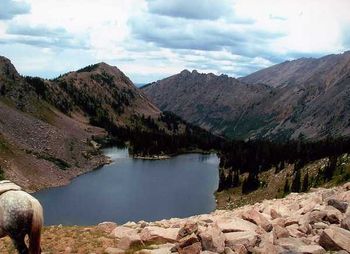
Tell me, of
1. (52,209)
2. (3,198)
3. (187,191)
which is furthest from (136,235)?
(187,191)

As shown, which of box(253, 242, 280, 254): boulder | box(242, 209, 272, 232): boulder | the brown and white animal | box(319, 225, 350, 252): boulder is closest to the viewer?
the brown and white animal

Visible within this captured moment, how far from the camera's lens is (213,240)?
26922 millimetres

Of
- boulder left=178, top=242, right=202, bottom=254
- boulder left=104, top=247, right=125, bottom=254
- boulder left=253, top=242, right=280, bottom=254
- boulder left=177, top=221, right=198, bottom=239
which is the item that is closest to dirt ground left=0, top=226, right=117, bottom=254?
boulder left=104, top=247, right=125, bottom=254

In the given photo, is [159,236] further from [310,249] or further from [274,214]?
[310,249]

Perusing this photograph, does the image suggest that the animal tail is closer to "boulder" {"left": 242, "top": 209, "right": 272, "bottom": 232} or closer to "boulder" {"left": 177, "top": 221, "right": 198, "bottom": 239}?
"boulder" {"left": 177, "top": 221, "right": 198, "bottom": 239}

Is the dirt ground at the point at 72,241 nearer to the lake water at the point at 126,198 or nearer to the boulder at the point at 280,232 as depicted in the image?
the boulder at the point at 280,232

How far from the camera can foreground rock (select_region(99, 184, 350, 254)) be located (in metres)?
26.4

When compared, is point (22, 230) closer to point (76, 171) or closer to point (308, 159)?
point (308, 159)

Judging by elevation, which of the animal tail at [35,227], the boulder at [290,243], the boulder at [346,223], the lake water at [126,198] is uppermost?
the animal tail at [35,227]

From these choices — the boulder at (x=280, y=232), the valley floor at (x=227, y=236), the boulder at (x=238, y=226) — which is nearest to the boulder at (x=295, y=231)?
the valley floor at (x=227, y=236)

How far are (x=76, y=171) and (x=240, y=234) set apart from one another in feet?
580

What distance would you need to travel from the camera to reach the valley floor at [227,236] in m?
26.6

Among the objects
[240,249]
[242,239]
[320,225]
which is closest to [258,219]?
[320,225]

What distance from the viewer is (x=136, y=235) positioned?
31.0 meters
